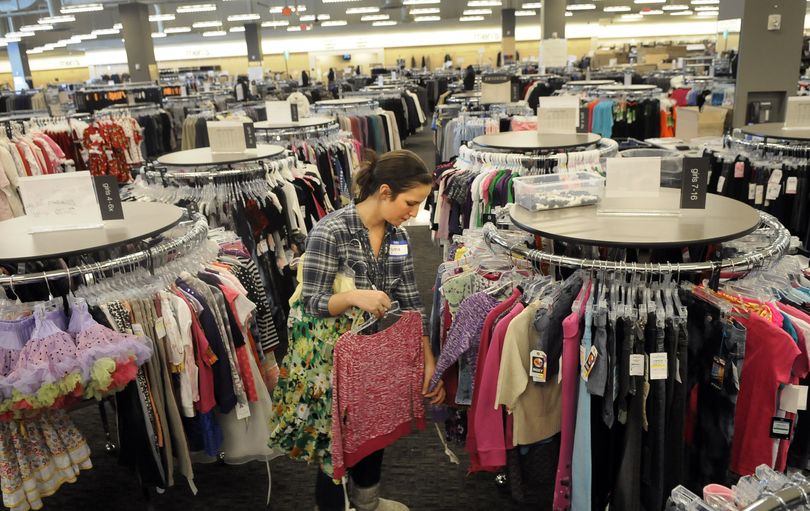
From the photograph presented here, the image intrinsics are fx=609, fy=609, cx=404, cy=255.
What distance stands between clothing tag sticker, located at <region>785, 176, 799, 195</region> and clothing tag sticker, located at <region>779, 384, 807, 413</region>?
310 centimetres

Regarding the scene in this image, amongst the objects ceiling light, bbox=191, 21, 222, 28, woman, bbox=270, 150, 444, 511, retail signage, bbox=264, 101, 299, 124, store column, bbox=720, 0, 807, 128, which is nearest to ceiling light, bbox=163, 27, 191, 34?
ceiling light, bbox=191, 21, 222, 28

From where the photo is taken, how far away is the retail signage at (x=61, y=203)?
2.64m

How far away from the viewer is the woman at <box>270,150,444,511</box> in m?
2.16

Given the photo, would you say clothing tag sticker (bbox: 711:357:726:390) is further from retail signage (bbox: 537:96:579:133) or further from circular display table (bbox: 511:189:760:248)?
retail signage (bbox: 537:96:579:133)

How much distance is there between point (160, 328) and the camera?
2436 mm

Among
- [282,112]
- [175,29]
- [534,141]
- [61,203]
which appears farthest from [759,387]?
[175,29]

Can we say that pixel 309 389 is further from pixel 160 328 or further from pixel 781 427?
pixel 781 427

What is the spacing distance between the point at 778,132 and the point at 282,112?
16.0ft

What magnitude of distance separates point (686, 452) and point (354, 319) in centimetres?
131

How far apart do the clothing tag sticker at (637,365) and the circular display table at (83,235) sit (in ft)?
6.48

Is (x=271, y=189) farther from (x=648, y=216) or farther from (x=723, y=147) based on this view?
(x=723, y=147)

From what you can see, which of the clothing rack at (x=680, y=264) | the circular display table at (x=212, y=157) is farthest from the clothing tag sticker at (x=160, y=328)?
the circular display table at (x=212, y=157)

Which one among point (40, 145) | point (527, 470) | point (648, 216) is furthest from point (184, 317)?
point (40, 145)

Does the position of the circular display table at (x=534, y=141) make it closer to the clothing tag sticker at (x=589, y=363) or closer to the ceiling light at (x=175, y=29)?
the clothing tag sticker at (x=589, y=363)
